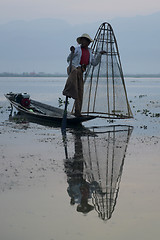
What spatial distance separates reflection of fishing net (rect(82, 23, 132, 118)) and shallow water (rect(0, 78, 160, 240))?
10.4 ft

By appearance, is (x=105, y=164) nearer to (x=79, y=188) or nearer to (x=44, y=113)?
(x=79, y=188)

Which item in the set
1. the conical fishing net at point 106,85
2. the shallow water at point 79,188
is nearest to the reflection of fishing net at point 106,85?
the conical fishing net at point 106,85

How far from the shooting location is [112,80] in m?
12.4

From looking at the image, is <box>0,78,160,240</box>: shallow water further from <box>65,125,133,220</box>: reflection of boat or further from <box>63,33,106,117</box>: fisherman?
<box>63,33,106,117</box>: fisherman

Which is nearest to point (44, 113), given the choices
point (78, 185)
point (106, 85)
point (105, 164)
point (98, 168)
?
point (106, 85)

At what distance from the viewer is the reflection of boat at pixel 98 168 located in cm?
461

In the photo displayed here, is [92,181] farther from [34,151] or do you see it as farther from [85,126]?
[85,126]

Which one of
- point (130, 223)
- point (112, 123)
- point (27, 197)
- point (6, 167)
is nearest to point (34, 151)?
point (6, 167)

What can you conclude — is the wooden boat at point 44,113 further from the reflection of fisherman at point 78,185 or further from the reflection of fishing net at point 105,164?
the reflection of fisherman at point 78,185

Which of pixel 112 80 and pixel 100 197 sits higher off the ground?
pixel 112 80

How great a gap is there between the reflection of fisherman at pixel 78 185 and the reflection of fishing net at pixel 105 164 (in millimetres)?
89

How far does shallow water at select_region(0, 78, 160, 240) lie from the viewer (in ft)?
12.6

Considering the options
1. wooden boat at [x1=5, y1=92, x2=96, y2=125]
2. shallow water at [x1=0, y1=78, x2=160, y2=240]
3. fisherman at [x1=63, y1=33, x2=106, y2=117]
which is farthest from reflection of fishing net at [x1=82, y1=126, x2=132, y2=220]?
fisherman at [x1=63, y1=33, x2=106, y2=117]

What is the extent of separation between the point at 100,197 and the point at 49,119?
23.5 ft
